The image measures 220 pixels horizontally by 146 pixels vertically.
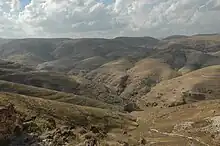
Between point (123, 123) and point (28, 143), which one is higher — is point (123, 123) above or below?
below

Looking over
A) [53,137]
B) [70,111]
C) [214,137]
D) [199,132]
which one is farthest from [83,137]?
[70,111]

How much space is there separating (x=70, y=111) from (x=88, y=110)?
1723 centimetres

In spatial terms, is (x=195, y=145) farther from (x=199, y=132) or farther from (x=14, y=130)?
(x=14, y=130)

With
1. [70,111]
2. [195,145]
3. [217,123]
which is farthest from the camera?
[70,111]

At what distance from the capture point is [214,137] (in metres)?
107

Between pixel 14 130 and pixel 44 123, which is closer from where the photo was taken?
pixel 14 130

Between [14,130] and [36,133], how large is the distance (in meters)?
4.07

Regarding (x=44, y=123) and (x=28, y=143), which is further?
(x=44, y=123)

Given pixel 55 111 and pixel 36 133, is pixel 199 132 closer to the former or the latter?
pixel 55 111

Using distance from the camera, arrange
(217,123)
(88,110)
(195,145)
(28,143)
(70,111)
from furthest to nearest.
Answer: (88,110), (70,111), (217,123), (195,145), (28,143)

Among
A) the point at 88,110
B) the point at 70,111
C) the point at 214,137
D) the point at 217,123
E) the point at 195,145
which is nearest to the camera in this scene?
the point at 195,145

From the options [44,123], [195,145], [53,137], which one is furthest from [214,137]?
[53,137]

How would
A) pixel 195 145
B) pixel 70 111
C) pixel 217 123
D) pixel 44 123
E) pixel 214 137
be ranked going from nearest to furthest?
pixel 44 123 < pixel 195 145 < pixel 214 137 < pixel 217 123 < pixel 70 111

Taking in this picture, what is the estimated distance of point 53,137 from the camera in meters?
61.3
